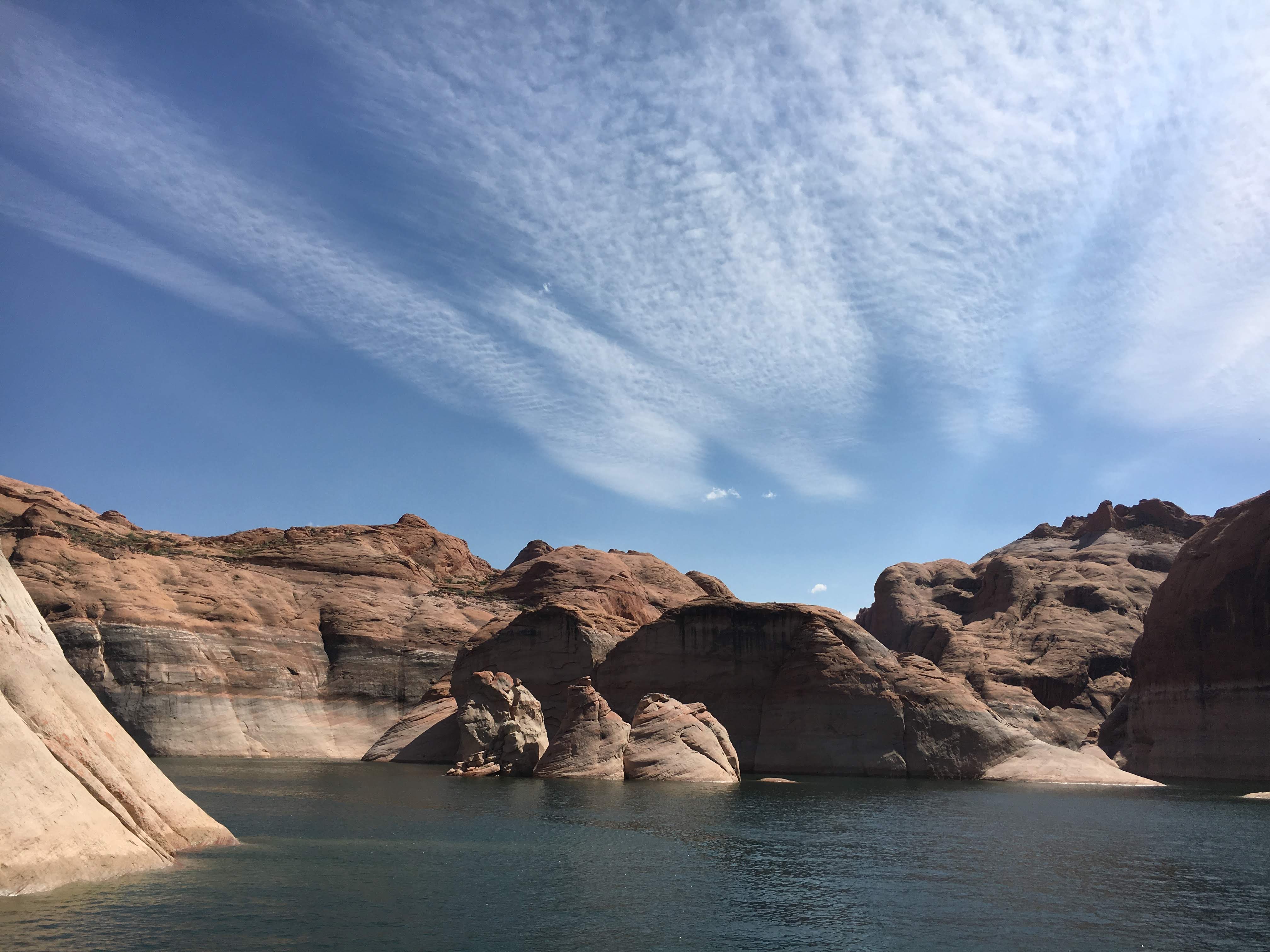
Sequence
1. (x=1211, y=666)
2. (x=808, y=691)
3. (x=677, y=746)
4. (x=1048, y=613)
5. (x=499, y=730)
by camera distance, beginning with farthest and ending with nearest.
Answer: (x=1048, y=613), (x=1211, y=666), (x=808, y=691), (x=499, y=730), (x=677, y=746)

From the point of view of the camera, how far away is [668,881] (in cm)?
2234

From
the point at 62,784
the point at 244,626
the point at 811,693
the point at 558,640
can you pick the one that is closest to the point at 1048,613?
the point at 811,693

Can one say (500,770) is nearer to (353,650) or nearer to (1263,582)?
(353,650)

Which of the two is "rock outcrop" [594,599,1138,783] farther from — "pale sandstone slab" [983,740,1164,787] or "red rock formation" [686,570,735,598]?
"red rock formation" [686,570,735,598]

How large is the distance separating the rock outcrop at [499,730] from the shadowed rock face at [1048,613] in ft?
122

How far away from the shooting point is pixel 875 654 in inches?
2608

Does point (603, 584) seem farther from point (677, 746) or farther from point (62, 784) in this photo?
point (62, 784)

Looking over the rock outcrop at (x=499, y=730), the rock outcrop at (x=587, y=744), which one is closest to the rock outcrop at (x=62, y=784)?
the rock outcrop at (x=587, y=744)

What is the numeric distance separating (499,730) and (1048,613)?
76611 mm

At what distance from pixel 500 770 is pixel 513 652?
15.5m

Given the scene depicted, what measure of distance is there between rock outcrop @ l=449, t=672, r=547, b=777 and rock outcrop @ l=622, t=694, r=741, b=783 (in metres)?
6.66


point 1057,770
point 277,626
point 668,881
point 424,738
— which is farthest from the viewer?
point 277,626

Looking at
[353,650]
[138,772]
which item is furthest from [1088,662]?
[138,772]

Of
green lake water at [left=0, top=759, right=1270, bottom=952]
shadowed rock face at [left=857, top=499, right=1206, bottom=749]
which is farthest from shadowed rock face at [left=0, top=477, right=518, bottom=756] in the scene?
shadowed rock face at [left=857, top=499, right=1206, bottom=749]
